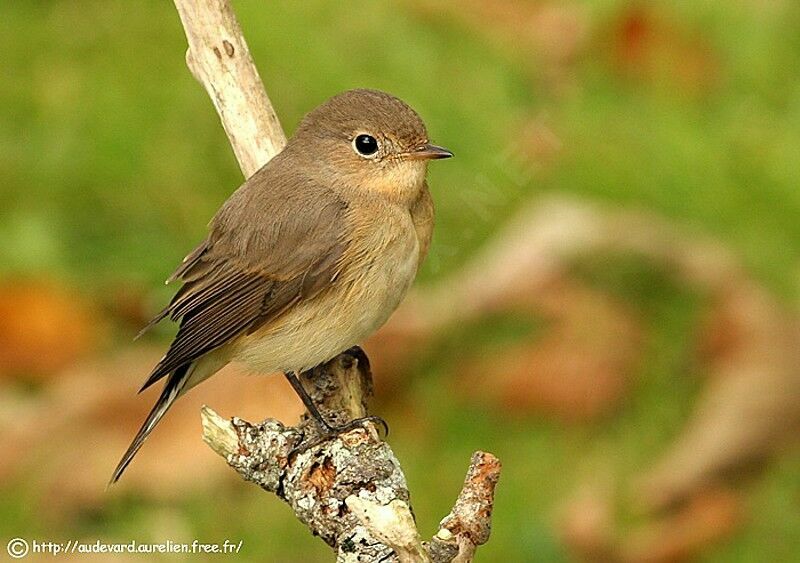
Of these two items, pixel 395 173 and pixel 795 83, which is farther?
pixel 795 83

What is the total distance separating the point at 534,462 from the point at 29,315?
2.19 metres

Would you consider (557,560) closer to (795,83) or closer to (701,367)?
(701,367)

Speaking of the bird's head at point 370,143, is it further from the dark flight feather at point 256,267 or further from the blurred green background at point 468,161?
the blurred green background at point 468,161

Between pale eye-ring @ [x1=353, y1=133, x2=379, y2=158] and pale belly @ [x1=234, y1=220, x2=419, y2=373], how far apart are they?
293mm

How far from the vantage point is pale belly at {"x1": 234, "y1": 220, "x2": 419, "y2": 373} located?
4680mm

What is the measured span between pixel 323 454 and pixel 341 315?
3.09ft

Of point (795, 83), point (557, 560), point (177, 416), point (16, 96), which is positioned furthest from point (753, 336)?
point (16, 96)

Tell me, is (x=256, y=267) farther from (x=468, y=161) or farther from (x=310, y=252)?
(x=468, y=161)

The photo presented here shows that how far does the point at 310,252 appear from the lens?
4.83 m

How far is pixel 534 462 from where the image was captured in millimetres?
6031

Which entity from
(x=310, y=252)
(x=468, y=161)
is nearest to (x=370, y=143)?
(x=310, y=252)

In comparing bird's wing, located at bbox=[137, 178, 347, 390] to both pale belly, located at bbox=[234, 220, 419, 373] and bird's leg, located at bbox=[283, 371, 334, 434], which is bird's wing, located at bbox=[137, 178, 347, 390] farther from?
bird's leg, located at bbox=[283, 371, 334, 434]

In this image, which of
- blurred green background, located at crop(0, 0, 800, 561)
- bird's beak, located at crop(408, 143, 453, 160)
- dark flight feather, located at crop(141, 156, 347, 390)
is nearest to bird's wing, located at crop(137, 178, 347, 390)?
dark flight feather, located at crop(141, 156, 347, 390)

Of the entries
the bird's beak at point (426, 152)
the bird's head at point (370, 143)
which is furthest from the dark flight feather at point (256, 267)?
the bird's beak at point (426, 152)
